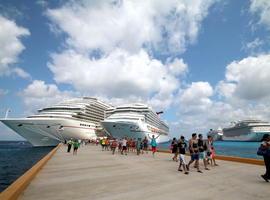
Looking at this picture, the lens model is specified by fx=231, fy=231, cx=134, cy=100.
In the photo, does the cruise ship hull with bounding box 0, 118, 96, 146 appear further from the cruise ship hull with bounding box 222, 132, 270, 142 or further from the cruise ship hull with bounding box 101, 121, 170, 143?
the cruise ship hull with bounding box 222, 132, 270, 142

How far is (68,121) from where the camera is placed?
5194 cm

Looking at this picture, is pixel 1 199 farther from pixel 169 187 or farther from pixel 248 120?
pixel 248 120

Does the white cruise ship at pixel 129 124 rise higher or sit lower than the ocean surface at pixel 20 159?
higher

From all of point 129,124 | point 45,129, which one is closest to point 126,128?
point 129,124

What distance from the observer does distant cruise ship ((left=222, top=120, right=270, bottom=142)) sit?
3851 inches

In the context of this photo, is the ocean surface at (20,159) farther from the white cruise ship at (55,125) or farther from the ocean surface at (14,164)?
the white cruise ship at (55,125)

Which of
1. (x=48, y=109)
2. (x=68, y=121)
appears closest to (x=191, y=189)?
(x=68, y=121)

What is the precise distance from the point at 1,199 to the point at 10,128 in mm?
52593

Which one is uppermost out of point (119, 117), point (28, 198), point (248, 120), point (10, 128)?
point (248, 120)

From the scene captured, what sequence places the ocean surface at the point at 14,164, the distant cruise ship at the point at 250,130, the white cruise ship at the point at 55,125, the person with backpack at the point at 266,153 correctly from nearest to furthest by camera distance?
1. the person with backpack at the point at 266,153
2. the ocean surface at the point at 14,164
3. the white cruise ship at the point at 55,125
4. the distant cruise ship at the point at 250,130

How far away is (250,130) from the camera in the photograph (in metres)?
99.6

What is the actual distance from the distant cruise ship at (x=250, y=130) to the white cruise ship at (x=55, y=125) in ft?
233

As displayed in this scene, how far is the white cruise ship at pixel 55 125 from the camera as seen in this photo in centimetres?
4878

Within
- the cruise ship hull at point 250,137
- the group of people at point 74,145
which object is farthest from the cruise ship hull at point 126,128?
the cruise ship hull at point 250,137
